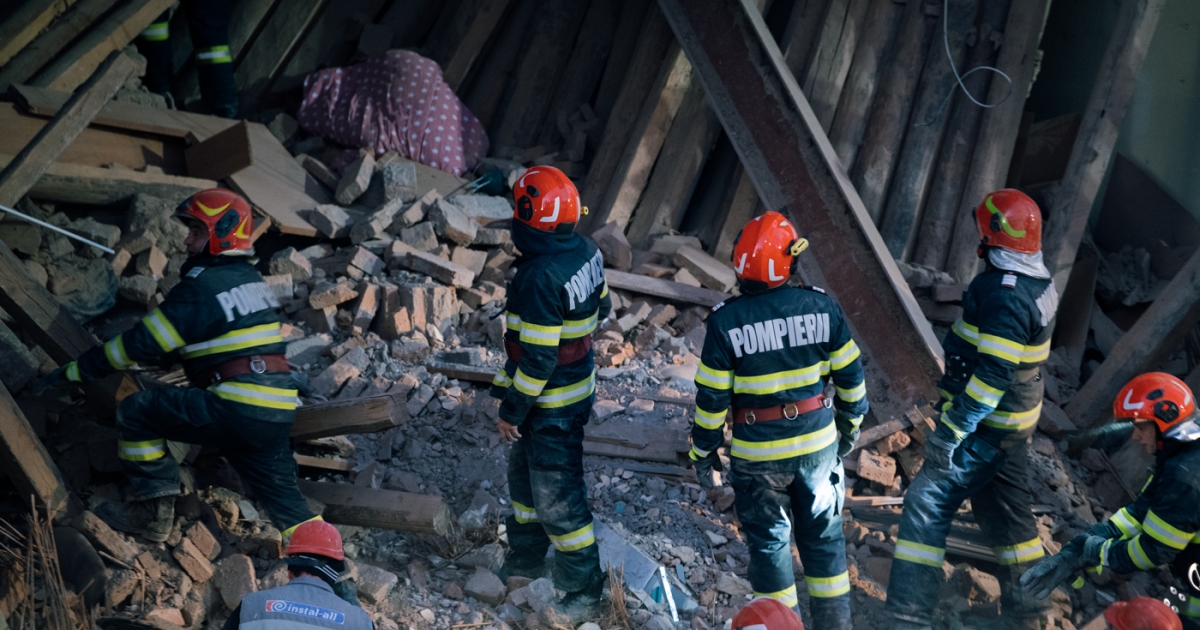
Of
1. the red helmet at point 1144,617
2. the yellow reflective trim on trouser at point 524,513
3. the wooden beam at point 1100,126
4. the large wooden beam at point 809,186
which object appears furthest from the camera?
the wooden beam at point 1100,126

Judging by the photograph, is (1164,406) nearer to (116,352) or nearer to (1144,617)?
(1144,617)

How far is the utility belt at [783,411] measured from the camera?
448cm

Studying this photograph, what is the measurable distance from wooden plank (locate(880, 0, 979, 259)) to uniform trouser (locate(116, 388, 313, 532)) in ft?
16.3

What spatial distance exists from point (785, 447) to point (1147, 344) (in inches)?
144

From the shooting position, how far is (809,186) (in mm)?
6949

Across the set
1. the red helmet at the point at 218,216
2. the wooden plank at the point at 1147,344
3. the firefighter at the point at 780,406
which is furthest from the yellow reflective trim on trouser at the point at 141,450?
the wooden plank at the point at 1147,344

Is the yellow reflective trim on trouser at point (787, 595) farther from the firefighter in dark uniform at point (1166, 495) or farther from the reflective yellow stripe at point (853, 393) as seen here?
the firefighter in dark uniform at point (1166, 495)

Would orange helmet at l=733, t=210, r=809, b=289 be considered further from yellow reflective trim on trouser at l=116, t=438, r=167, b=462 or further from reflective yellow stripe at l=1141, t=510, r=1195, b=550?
yellow reflective trim on trouser at l=116, t=438, r=167, b=462

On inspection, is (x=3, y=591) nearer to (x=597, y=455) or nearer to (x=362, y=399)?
(x=362, y=399)

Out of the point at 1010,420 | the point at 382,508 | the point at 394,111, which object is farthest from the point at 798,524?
the point at 394,111

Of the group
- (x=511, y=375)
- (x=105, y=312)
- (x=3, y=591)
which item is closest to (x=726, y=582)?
(x=511, y=375)

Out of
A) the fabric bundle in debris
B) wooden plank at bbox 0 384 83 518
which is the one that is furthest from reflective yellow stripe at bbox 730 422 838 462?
the fabric bundle in debris

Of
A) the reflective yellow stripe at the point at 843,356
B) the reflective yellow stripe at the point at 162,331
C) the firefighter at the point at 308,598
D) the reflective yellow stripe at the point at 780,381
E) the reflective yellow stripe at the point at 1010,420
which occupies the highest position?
the reflective yellow stripe at the point at 843,356

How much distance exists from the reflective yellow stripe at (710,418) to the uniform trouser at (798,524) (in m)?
0.22
